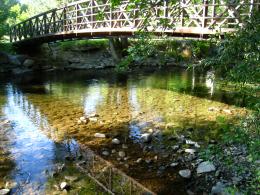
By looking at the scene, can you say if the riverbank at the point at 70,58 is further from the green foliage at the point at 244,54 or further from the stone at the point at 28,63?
the green foliage at the point at 244,54

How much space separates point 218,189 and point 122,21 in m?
12.6

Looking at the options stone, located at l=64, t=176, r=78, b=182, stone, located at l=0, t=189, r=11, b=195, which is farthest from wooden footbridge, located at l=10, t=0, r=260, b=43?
stone, located at l=0, t=189, r=11, b=195

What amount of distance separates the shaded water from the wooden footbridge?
251 centimetres

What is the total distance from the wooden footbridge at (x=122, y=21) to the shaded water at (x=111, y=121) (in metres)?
2.51

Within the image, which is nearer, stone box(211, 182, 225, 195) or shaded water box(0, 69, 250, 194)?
stone box(211, 182, 225, 195)

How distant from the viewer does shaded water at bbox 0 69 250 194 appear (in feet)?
24.8

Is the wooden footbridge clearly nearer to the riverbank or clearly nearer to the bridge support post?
the riverbank

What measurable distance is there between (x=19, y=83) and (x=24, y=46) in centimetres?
936

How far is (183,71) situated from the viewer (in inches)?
954

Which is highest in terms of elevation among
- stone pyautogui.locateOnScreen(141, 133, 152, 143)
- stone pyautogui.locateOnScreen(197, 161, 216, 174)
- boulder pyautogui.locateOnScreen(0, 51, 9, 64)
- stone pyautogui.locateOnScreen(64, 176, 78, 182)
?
boulder pyautogui.locateOnScreen(0, 51, 9, 64)

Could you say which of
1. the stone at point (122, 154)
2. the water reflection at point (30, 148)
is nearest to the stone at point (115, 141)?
the stone at point (122, 154)

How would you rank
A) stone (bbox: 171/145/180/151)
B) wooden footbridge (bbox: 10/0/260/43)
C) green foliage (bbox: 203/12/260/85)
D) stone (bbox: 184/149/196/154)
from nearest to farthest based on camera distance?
green foliage (bbox: 203/12/260/85)
wooden footbridge (bbox: 10/0/260/43)
stone (bbox: 184/149/196/154)
stone (bbox: 171/145/180/151)

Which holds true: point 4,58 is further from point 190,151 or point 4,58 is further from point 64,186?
point 64,186

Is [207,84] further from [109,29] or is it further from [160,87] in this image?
[109,29]
